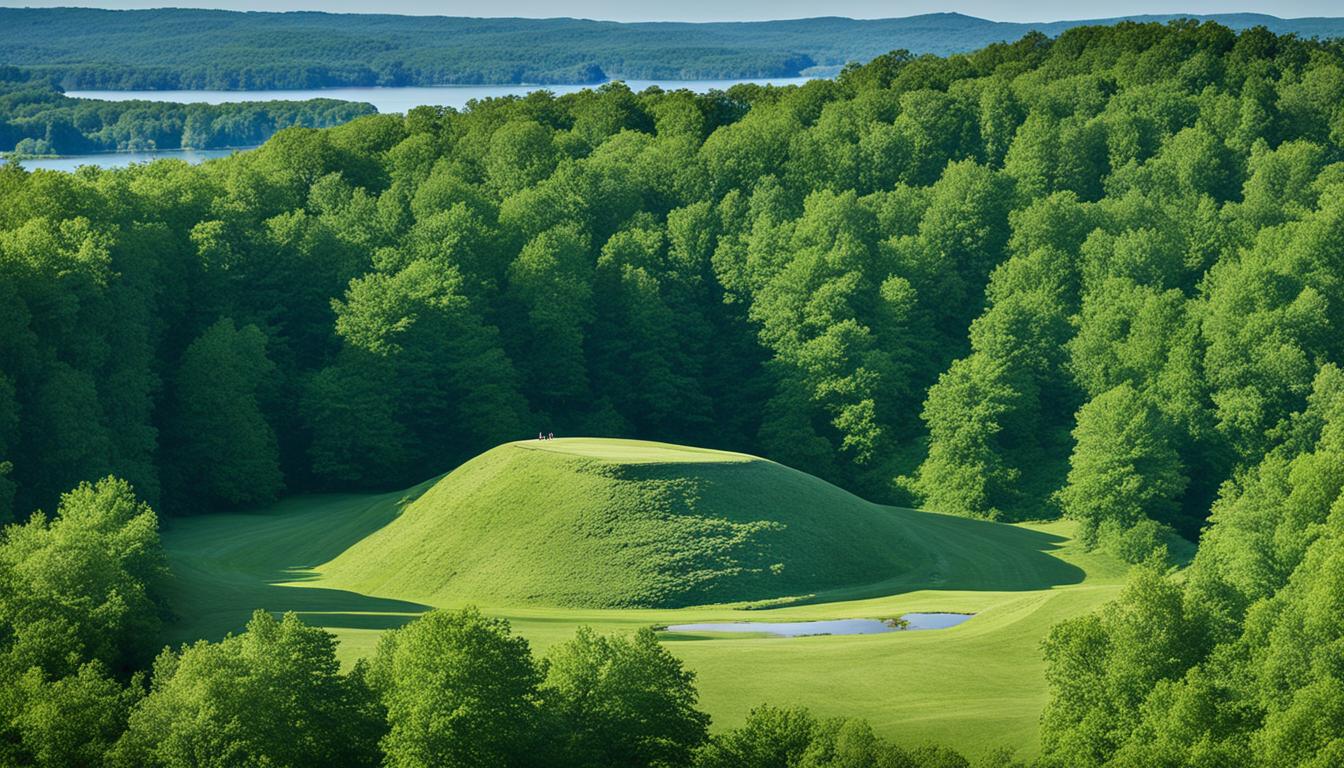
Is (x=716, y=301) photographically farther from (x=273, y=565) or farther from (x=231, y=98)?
(x=231, y=98)

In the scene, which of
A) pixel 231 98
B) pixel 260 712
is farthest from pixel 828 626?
pixel 231 98

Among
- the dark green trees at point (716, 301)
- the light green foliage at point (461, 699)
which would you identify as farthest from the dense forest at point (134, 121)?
the light green foliage at point (461, 699)

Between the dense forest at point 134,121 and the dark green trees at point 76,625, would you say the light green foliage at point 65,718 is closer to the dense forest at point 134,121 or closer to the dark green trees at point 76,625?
the dark green trees at point 76,625

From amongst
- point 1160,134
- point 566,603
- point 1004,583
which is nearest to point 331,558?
point 566,603

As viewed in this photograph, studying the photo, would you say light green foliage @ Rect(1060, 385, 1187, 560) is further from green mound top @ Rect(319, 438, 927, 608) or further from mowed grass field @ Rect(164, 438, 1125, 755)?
green mound top @ Rect(319, 438, 927, 608)

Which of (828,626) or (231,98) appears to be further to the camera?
(231,98)

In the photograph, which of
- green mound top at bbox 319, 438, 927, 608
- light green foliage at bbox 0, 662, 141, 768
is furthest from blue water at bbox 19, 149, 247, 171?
light green foliage at bbox 0, 662, 141, 768

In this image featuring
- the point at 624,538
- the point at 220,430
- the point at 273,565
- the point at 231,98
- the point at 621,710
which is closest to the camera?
the point at 621,710

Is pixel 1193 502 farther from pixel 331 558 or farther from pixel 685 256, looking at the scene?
pixel 331 558
